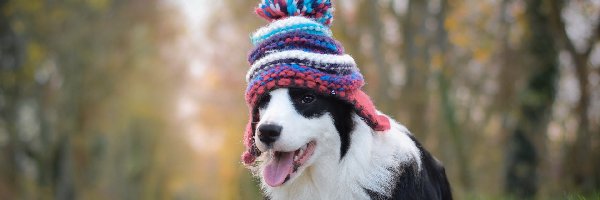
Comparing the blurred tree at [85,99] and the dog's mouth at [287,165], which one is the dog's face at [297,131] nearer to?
the dog's mouth at [287,165]

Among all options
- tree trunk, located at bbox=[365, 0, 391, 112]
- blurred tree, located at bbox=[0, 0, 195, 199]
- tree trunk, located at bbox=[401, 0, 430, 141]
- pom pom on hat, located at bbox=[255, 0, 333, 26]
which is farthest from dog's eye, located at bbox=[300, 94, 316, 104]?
blurred tree, located at bbox=[0, 0, 195, 199]

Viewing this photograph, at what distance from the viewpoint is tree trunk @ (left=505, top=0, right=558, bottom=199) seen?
33.1ft

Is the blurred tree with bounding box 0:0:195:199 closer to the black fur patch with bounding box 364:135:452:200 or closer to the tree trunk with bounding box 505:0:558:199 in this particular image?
the tree trunk with bounding box 505:0:558:199

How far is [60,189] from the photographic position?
20.0 meters

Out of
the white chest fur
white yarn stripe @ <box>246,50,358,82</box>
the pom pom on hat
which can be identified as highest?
the pom pom on hat

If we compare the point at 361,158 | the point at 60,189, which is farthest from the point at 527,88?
the point at 60,189

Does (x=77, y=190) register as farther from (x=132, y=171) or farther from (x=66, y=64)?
(x=66, y=64)

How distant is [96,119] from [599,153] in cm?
1611

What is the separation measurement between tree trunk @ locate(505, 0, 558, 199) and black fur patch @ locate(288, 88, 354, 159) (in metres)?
6.64

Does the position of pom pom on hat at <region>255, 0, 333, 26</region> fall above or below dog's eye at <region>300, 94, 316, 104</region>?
above

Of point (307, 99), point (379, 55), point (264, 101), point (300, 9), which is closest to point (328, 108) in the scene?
point (307, 99)

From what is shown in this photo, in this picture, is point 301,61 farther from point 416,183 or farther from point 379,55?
point 379,55

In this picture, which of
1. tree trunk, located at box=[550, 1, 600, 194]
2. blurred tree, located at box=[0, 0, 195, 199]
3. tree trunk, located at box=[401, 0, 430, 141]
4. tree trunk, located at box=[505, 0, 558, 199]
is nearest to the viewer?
tree trunk, located at box=[550, 1, 600, 194]

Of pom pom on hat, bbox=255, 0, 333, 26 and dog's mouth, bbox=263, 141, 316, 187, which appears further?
pom pom on hat, bbox=255, 0, 333, 26
